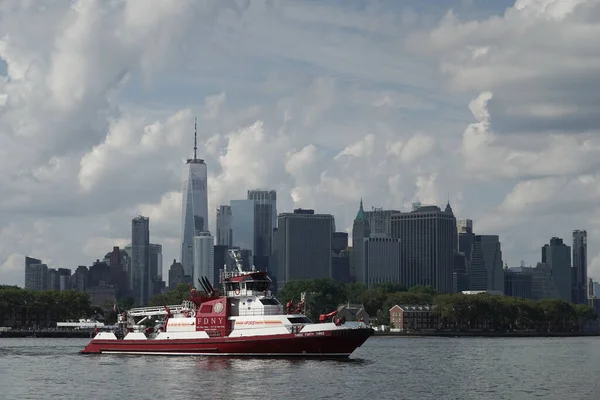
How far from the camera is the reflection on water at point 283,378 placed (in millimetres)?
99188

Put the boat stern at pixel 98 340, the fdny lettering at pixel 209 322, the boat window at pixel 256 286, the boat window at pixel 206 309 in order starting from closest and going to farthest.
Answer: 1. the fdny lettering at pixel 209 322
2. the boat window at pixel 256 286
3. the boat window at pixel 206 309
4. the boat stern at pixel 98 340

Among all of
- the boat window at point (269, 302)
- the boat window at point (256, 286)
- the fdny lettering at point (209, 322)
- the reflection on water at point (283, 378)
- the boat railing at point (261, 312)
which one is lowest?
the reflection on water at point (283, 378)

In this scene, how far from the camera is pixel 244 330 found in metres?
131


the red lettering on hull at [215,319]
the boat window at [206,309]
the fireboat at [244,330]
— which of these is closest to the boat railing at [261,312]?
the fireboat at [244,330]

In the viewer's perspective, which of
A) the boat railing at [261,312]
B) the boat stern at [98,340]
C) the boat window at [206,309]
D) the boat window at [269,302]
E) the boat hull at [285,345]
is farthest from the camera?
the boat stern at [98,340]

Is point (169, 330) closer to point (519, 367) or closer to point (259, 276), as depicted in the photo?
point (259, 276)

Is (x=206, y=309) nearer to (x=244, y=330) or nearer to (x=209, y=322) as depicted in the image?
(x=209, y=322)

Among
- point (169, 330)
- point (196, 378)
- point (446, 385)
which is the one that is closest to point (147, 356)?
point (169, 330)

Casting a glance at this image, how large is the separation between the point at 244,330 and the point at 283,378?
22.6 meters

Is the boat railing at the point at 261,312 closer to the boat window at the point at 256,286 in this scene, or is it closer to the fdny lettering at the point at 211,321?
the fdny lettering at the point at 211,321

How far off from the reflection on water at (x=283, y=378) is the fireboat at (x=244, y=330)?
1.74 m

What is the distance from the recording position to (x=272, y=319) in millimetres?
129125

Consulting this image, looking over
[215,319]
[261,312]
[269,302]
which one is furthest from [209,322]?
[269,302]

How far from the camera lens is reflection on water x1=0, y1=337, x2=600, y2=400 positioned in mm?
99188
